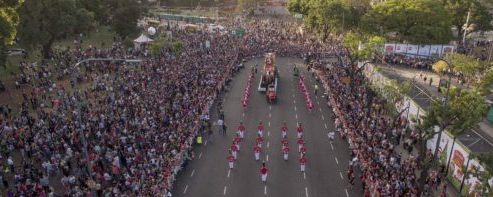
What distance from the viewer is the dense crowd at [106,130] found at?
22.4m

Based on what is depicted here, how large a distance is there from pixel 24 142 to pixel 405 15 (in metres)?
47.1

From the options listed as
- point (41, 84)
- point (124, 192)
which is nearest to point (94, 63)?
point (41, 84)

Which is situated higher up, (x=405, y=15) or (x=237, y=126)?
(x=405, y=15)

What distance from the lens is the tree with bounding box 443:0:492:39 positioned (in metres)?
63.4

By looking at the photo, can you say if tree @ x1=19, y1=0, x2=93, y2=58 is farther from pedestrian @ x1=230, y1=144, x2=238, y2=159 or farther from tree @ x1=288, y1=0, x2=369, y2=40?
tree @ x1=288, y1=0, x2=369, y2=40

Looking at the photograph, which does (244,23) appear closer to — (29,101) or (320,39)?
(320,39)

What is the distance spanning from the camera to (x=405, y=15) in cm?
5653

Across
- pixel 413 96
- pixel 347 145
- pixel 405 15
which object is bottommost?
pixel 347 145

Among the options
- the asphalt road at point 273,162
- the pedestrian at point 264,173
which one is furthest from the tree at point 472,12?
the pedestrian at point 264,173

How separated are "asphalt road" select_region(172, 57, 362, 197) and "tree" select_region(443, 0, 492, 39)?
3571 cm

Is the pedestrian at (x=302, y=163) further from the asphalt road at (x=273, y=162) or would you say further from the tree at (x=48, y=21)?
the tree at (x=48, y=21)

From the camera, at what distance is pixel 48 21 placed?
45.7 meters

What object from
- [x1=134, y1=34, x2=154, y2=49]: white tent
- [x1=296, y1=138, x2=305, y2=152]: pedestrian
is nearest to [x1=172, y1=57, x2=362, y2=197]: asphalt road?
[x1=296, y1=138, x2=305, y2=152]: pedestrian

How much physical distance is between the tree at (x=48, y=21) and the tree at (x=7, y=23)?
7.28 m
